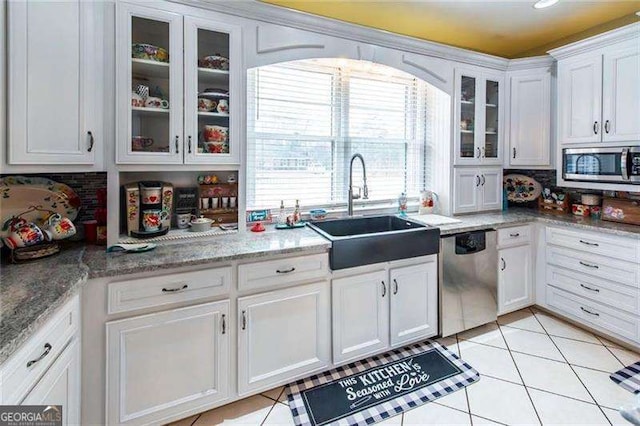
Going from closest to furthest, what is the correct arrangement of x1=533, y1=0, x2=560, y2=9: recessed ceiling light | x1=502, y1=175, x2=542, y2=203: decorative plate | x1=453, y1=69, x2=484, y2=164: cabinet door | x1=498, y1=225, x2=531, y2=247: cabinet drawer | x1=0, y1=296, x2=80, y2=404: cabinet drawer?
x1=0, y1=296, x2=80, y2=404: cabinet drawer → x1=533, y1=0, x2=560, y2=9: recessed ceiling light → x1=498, y1=225, x2=531, y2=247: cabinet drawer → x1=453, y1=69, x2=484, y2=164: cabinet door → x1=502, y1=175, x2=542, y2=203: decorative plate

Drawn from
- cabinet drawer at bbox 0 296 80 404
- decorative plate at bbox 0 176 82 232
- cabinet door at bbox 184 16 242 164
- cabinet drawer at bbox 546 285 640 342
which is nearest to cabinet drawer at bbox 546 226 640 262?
cabinet drawer at bbox 546 285 640 342

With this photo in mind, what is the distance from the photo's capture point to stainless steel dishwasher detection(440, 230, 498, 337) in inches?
95.3

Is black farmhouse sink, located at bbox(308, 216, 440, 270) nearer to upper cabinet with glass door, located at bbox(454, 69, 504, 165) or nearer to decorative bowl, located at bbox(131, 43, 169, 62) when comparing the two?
upper cabinet with glass door, located at bbox(454, 69, 504, 165)

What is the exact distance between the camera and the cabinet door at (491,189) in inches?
124

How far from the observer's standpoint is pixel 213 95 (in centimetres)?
203

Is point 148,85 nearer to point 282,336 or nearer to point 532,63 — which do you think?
point 282,336

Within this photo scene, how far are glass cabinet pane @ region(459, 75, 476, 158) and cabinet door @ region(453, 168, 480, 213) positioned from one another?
0.56 ft

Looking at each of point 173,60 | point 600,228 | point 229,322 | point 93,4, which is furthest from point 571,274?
point 93,4

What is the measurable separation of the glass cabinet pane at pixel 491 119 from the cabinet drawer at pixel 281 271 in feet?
7.24

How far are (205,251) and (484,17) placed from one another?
9.35 ft

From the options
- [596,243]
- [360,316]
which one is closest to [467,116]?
[596,243]

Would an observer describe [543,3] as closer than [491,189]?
Yes

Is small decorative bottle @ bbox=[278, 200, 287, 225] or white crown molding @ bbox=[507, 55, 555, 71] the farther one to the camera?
→ white crown molding @ bbox=[507, 55, 555, 71]

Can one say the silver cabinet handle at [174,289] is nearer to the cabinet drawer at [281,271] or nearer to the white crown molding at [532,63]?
the cabinet drawer at [281,271]
